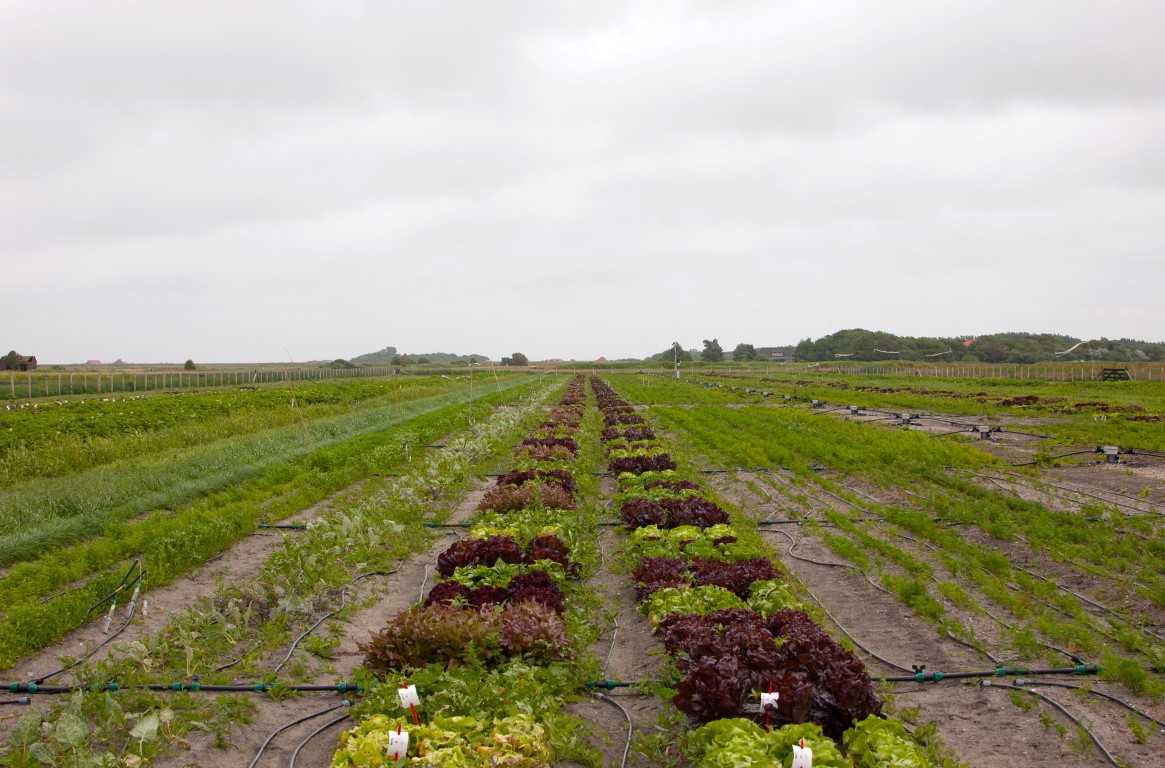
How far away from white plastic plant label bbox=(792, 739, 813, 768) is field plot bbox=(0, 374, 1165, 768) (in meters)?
0.02

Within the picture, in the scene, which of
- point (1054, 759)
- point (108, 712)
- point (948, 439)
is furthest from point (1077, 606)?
point (948, 439)

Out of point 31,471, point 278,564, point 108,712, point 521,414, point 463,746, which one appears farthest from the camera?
point 521,414

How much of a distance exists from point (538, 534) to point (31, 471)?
1269cm

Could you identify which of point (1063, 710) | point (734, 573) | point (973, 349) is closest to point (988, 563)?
point (734, 573)

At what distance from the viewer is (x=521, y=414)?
26062mm

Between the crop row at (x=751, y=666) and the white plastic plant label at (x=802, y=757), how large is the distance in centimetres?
8

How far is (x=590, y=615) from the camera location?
7.50 meters

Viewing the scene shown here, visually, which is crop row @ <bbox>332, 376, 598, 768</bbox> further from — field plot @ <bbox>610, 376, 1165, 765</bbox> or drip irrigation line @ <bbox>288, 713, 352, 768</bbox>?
field plot @ <bbox>610, 376, 1165, 765</bbox>

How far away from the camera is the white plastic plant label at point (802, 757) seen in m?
4.02

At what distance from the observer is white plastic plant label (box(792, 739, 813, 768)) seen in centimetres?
402

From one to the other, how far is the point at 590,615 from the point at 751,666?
2539 millimetres

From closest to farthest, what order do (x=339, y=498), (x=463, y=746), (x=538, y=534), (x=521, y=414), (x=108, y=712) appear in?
(x=463, y=746)
(x=108, y=712)
(x=538, y=534)
(x=339, y=498)
(x=521, y=414)

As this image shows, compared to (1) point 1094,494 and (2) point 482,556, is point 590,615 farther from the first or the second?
(1) point 1094,494

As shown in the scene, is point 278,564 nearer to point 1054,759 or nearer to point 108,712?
point 108,712
